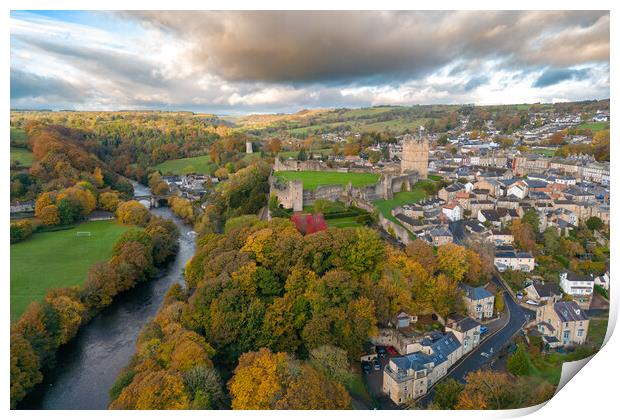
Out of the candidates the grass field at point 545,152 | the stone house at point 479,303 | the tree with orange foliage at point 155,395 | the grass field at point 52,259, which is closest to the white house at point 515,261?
the stone house at point 479,303

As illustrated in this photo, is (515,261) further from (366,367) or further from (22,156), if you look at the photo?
(22,156)

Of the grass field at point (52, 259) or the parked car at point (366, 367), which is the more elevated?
the grass field at point (52, 259)

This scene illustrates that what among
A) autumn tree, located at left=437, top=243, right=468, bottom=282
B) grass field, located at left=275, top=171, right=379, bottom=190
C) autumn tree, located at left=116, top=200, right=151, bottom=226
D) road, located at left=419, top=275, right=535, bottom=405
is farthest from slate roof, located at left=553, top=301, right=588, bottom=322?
autumn tree, located at left=116, top=200, right=151, bottom=226

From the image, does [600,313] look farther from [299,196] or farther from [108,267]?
[108,267]

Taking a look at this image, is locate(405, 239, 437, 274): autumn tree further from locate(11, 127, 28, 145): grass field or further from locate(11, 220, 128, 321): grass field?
locate(11, 127, 28, 145): grass field

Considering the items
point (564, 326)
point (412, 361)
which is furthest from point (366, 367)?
point (564, 326)

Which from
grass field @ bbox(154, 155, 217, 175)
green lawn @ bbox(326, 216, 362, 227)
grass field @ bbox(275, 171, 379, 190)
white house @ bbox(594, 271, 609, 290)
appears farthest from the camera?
grass field @ bbox(154, 155, 217, 175)

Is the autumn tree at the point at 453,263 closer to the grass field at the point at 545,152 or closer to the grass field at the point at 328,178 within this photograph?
the grass field at the point at 328,178
